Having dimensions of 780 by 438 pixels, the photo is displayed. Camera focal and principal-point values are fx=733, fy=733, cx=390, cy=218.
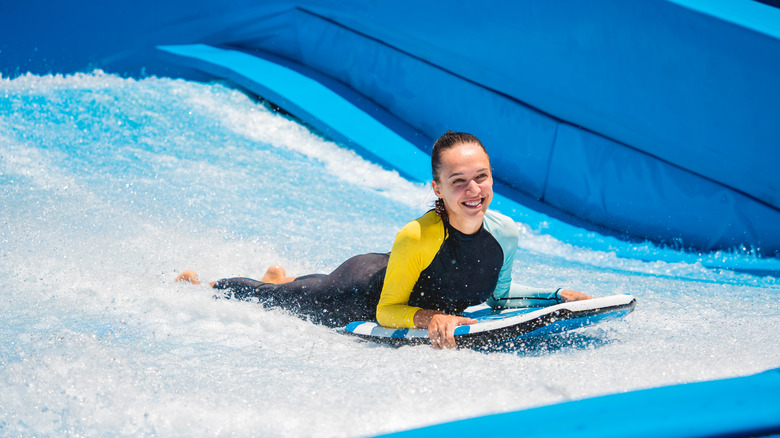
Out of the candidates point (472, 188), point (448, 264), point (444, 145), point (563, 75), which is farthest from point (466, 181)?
point (563, 75)

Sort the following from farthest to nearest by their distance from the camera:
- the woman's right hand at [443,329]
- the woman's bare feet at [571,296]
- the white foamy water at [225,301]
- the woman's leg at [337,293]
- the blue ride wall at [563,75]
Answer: the blue ride wall at [563,75], the woman's leg at [337,293], the woman's bare feet at [571,296], the woman's right hand at [443,329], the white foamy water at [225,301]

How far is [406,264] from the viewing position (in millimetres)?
2314

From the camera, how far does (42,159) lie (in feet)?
15.4

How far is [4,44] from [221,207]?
9.04ft

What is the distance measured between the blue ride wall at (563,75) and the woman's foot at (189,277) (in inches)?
88.6

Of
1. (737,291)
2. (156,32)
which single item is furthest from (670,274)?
(156,32)

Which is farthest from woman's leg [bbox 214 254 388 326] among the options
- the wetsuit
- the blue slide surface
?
the blue slide surface

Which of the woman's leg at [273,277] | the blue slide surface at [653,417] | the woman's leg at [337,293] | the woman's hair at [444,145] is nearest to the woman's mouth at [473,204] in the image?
the woman's hair at [444,145]

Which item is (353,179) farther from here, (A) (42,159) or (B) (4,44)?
(B) (4,44)

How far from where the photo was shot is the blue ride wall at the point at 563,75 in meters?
3.72

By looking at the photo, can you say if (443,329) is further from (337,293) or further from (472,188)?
(337,293)

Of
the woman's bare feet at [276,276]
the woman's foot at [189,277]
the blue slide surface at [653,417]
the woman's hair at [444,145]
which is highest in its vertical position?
the woman's hair at [444,145]

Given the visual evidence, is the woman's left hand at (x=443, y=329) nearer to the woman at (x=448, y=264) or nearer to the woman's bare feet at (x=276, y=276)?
the woman at (x=448, y=264)

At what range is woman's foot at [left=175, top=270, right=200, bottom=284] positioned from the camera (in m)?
3.16
